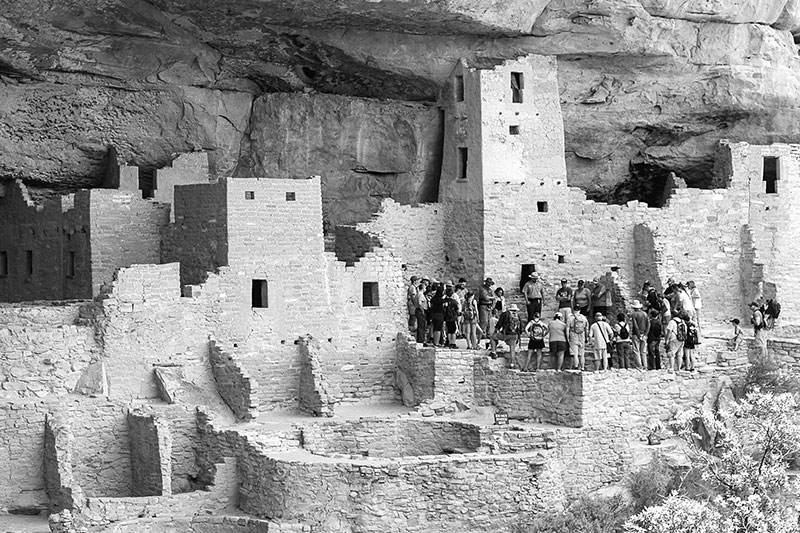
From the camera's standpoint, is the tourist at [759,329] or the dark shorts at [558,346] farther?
the tourist at [759,329]

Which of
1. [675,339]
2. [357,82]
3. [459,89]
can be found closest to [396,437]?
[675,339]

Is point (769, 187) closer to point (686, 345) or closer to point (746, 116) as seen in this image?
point (746, 116)

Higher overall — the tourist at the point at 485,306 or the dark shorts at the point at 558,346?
the tourist at the point at 485,306

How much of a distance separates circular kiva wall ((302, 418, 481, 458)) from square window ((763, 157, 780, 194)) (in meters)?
10.1

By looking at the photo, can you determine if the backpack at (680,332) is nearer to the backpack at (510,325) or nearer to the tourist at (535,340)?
the tourist at (535,340)

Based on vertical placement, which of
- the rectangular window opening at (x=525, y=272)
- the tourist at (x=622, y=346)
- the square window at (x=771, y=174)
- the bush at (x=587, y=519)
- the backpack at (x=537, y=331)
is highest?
the square window at (x=771, y=174)

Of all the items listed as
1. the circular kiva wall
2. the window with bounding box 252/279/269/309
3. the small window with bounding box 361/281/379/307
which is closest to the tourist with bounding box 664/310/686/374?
the circular kiva wall

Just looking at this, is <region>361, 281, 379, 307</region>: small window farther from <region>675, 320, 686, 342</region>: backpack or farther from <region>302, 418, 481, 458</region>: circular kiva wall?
<region>675, 320, 686, 342</region>: backpack

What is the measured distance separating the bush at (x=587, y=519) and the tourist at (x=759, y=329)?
534 centimetres

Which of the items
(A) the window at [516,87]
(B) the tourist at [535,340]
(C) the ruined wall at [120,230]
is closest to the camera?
(B) the tourist at [535,340]

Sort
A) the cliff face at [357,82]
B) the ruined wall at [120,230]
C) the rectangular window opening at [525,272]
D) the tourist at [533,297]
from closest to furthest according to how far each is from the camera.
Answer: the cliff face at [357,82], the ruined wall at [120,230], the tourist at [533,297], the rectangular window opening at [525,272]

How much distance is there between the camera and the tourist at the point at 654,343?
88.0 feet

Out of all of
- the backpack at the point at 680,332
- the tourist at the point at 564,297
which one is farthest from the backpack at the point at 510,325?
the backpack at the point at 680,332

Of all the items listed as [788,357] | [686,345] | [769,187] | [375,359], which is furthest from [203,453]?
[769,187]
